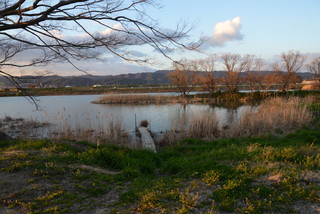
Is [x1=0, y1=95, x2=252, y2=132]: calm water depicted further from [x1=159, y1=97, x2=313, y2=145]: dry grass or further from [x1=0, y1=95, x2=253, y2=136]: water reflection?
[x1=159, y1=97, x2=313, y2=145]: dry grass

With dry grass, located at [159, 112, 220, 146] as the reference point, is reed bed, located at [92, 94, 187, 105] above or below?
above

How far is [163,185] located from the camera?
175 inches

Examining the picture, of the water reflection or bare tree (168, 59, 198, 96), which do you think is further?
bare tree (168, 59, 198, 96)

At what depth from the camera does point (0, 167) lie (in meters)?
5.01

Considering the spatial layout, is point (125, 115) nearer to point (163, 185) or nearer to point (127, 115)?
point (127, 115)

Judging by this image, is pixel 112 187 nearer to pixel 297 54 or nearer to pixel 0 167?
pixel 0 167

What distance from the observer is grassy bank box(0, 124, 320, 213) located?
11.6 feet

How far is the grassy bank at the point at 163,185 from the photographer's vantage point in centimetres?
355

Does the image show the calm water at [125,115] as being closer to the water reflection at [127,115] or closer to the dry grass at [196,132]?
the water reflection at [127,115]

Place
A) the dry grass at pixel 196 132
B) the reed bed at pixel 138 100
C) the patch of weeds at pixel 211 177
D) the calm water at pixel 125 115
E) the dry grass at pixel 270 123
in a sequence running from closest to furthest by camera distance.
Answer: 1. the patch of weeds at pixel 211 177
2. the dry grass at pixel 196 132
3. the dry grass at pixel 270 123
4. the calm water at pixel 125 115
5. the reed bed at pixel 138 100

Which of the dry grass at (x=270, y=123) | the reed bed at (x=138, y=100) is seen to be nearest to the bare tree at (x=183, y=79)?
the reed bed at (x=138, y=100)

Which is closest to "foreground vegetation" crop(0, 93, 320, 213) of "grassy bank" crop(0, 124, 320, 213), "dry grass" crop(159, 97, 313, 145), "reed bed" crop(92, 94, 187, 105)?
"grassy bank" crop(0, 124, 320, 213)

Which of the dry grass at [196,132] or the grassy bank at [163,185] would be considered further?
the dry grass at [196,132]

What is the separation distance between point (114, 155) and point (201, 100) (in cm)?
3213
